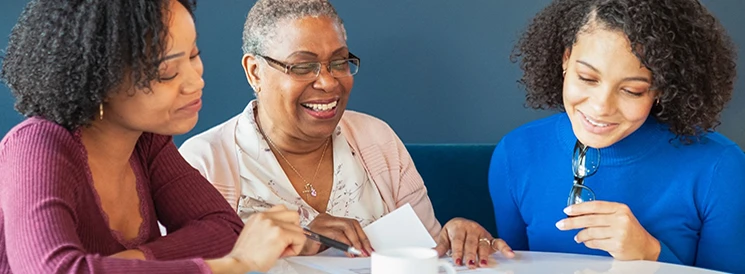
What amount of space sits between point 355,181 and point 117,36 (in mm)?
1037

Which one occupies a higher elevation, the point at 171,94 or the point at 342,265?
the point at 171,94

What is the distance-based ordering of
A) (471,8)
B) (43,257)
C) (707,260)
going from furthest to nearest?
(471,8), (707,260), (43,257)

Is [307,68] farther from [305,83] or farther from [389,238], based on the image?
[389,238]

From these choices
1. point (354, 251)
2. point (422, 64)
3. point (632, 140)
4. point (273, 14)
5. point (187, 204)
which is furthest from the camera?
point (422, 64)

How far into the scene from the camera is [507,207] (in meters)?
2.25

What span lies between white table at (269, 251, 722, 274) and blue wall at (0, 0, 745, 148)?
3.95 feet

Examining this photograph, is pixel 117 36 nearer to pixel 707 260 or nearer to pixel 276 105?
pixel 276 105

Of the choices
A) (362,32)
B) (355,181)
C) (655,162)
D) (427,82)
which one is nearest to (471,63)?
(427,82)

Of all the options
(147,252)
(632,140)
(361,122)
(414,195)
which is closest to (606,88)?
(632,140)

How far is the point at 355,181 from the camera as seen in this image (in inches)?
93.0

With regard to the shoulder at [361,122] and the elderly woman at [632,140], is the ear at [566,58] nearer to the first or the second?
the elderly woman at [632,140]

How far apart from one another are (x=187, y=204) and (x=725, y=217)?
3.76 ft

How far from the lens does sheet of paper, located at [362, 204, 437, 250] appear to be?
1.78m

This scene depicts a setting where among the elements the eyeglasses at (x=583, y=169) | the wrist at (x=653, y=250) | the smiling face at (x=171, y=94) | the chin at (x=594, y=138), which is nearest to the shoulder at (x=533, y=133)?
the eyeglasses at (x=583, y=169)
